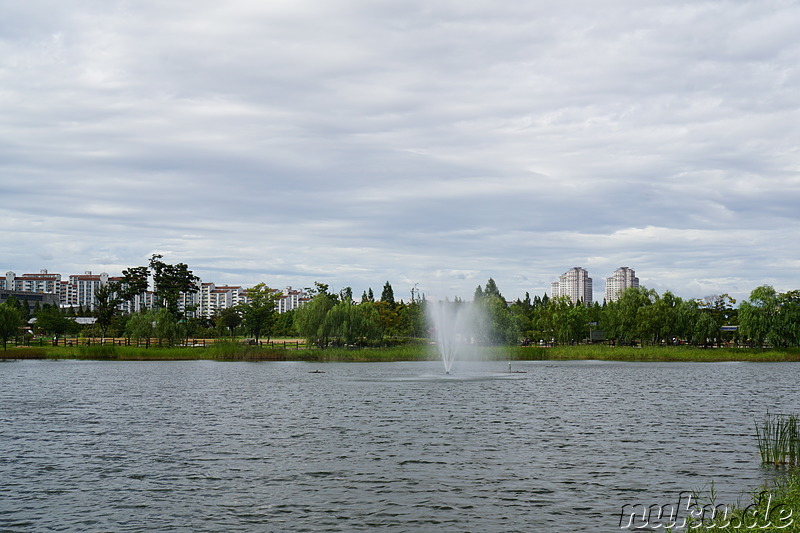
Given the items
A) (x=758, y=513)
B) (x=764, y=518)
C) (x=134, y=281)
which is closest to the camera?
(x=764, y=518)

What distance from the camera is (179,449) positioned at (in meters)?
30.7

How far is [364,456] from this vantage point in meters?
29.0

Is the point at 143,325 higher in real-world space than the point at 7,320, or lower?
lower

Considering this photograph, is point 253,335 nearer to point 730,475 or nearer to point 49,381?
point 49,381

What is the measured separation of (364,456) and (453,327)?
221 feet

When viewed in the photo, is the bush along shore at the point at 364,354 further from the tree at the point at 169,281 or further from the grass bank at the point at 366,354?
the tree at the point at 169,281

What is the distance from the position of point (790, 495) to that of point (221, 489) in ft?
53.5

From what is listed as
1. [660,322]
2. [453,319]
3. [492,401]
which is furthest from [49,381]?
[660,322]

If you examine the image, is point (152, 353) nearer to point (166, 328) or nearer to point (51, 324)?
point (166, 328)

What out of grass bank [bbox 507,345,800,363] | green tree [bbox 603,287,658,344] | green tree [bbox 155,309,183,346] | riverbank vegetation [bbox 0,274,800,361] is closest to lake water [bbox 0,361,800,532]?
riverbank vegetation [bbox 0,274,800,361]

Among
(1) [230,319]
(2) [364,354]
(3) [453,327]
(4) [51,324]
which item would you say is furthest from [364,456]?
(1) [230,319]

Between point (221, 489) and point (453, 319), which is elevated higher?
point (453, 319)

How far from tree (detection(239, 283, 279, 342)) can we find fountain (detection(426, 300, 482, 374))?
53261mm

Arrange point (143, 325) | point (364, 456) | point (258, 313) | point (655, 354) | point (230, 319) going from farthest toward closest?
point (230, 319) → point (258, 313) → point (143, 325) → point (655, 354) → point (364, 456)
